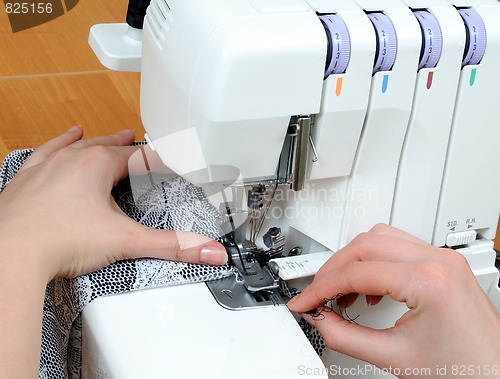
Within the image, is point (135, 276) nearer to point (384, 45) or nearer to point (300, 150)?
point (300, 150)

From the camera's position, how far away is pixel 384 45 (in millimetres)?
1024

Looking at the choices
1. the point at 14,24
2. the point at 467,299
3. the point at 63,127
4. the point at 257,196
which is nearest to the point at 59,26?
the point at 14,24

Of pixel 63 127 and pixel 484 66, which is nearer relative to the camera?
pixel 484 66

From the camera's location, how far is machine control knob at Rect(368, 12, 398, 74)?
102cm

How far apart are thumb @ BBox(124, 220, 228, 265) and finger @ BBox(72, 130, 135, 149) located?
8.8 inches

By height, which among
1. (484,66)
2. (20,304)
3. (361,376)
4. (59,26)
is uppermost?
(484,66)

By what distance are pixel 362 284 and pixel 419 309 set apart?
8 cm

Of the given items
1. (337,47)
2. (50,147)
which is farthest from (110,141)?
(337,47)

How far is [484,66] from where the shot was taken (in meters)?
1.10

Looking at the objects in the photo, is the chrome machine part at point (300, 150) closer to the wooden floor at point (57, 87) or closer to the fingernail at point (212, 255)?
the fingernail at point (212, 255)

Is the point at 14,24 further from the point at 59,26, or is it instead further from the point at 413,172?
the point at 413,172

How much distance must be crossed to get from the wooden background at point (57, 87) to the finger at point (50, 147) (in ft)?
1.23

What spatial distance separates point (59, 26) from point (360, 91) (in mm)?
1185

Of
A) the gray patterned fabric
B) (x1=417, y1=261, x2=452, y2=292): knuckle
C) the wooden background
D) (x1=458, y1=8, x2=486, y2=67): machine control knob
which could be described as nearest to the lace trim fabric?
the gray patterned fabric
